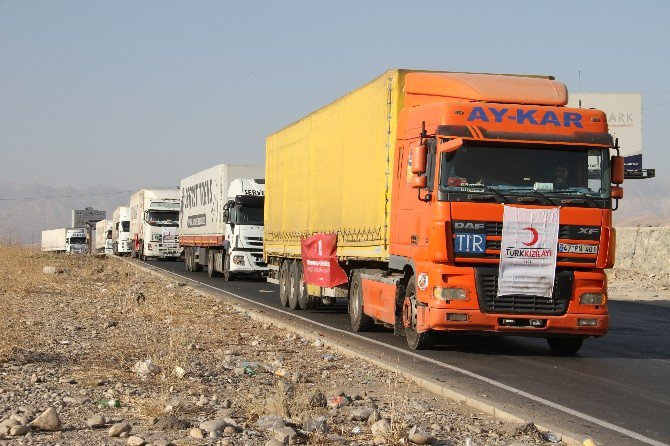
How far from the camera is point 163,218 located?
56.5 metres

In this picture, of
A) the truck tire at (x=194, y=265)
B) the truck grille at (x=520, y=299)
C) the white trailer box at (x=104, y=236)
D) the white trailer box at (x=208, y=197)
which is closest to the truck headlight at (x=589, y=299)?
the truck grille at (x=520, y=299)

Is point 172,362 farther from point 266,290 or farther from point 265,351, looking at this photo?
point 266,290

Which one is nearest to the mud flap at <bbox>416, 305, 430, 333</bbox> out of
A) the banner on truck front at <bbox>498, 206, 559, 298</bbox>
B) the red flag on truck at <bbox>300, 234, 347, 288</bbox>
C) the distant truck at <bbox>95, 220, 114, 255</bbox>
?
the banner on truck front at <bbox>498, 206, 559, 298</bbox>

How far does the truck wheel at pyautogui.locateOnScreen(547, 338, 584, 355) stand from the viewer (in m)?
15.2

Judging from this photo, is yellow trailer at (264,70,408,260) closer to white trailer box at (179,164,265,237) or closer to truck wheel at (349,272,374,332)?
truck wheel at (349,272,374,332)

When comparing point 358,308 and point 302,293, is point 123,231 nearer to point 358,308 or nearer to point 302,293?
point 302,293

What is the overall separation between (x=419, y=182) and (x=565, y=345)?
360 cm

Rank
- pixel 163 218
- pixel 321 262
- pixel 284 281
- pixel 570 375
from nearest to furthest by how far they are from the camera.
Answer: pixel 570 375
pixel 321 262
pixel 284 281
pixel 163 218

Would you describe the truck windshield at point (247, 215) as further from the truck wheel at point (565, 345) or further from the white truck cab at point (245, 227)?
the truck wheel at point (565, 345)

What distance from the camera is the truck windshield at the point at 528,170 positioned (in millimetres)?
13664

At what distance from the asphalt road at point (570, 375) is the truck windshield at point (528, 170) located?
2.30 metres

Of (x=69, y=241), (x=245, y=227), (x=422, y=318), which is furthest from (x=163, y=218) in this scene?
(x=69, y=241)

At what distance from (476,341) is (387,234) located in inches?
99.9

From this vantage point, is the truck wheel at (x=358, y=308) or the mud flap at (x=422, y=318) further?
the truck wheel at (x=358, y=308)
